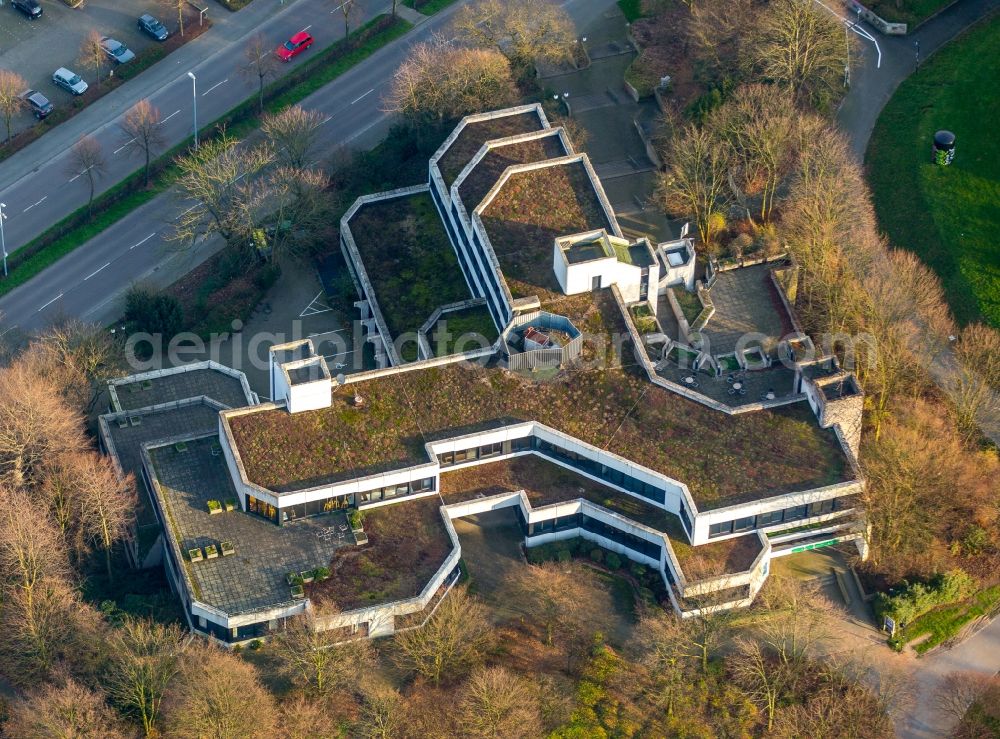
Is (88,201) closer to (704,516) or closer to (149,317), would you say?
(149,317)

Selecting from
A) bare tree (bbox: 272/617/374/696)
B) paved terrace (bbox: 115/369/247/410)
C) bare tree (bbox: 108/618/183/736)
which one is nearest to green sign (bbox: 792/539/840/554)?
bare tree (bbox: 272/617/374/696)

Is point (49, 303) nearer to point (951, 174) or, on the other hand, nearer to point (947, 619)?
point (951, 174)

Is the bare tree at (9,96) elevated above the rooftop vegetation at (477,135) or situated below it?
above

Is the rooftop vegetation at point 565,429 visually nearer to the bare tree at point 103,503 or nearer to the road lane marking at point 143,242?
the bare tree at point 103,503

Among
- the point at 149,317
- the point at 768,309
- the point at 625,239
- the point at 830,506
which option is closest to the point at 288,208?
the point at 149,317

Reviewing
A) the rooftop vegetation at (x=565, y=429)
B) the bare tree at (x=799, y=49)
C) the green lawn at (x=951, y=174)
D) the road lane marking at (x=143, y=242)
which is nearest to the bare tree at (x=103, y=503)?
the rooftop vegetation at (x=565, y=429)

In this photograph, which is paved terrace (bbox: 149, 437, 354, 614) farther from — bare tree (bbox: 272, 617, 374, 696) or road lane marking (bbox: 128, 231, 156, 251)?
road lane marking (bbox: 128, 231, 156, 251)

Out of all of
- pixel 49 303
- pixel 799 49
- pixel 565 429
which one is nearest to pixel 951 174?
pixel 799 49
